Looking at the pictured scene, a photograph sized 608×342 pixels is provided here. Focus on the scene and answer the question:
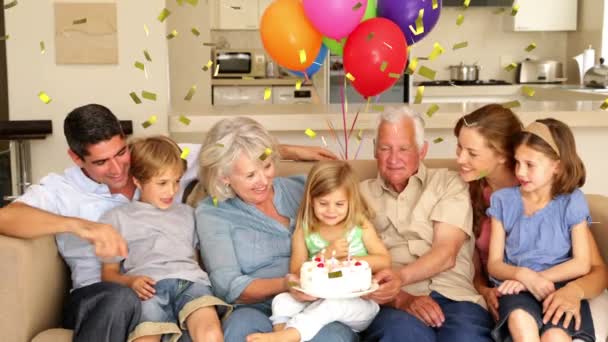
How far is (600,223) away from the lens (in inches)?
105

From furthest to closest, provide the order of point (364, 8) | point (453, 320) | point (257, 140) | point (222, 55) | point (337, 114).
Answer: point (222, 55), point (337, 114), point (364, 8), point (257, 140), point (453, 320)

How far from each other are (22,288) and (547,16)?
619 centimetres

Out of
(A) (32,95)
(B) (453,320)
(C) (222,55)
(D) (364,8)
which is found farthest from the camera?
(C) (222,55)

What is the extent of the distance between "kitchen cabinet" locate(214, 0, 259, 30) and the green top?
531 cm

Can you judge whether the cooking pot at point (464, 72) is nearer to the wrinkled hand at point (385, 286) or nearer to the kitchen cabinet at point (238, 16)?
the kitchen cabinet at point (238, 16)

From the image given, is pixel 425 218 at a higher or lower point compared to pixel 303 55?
lower

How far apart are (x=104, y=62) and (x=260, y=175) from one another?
1.99 meters

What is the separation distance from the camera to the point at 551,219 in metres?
2.53

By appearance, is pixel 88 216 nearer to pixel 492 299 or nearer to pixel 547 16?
pixel 492 299

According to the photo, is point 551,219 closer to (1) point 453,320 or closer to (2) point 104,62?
(1) point 453,320

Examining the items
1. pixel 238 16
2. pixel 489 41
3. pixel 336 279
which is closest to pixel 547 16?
pixel 489 41

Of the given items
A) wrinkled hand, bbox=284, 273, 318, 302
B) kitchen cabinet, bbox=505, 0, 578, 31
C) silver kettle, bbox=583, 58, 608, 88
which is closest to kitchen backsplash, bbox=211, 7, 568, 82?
kitchen cabinet, bbox=505, 0, 578, 31

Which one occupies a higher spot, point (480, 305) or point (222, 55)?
point (222, 55)

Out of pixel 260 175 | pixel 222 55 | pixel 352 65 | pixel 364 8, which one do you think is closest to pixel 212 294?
pixel 260 175
